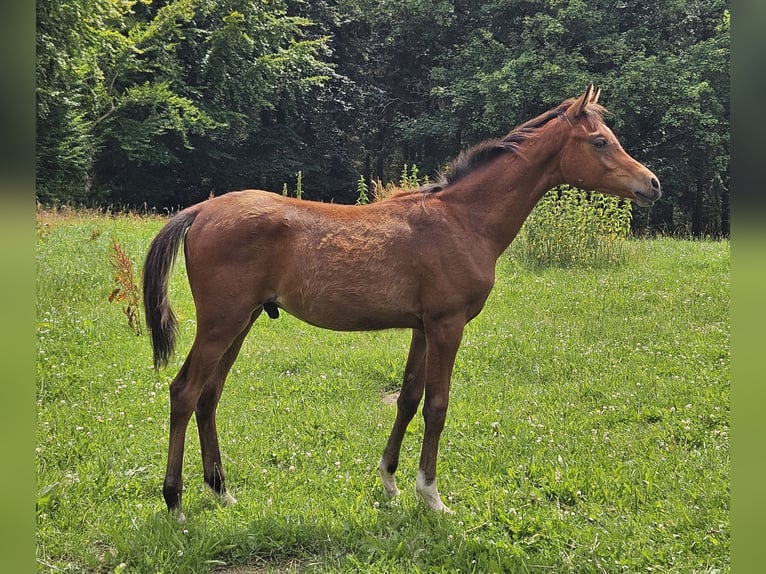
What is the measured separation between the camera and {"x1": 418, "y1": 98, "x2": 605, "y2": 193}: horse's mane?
3666 millimetres

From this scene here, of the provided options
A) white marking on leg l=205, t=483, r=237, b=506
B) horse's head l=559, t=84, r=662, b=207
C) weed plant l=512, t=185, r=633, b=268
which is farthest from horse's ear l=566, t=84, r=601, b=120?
weed plant l=512, t=185, r=633, b=268

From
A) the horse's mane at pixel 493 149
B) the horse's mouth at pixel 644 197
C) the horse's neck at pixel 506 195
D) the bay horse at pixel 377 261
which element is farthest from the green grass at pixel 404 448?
the horse's mane at pixel 493 149

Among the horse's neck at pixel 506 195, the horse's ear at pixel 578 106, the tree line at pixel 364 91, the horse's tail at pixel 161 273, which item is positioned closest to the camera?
the horse's tail at pixel 161 273

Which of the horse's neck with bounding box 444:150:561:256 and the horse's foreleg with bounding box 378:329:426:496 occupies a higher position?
the horse's neck with bounding box 444:150:561:256

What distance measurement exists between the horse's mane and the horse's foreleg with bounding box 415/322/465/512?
1022 mm

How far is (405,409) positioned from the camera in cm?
372

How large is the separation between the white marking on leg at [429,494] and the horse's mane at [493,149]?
1.91 metres

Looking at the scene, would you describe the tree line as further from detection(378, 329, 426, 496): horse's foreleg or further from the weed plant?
detection(378, 329, 426, 496): horse's foreleg

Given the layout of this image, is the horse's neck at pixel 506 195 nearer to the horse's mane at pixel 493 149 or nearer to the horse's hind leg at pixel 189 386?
the horse's mane at pixel 493 149

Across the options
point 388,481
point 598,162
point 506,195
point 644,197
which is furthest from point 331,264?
point 644,197

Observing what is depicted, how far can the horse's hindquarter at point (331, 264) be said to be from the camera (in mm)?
3279

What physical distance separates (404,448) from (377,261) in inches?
69.0

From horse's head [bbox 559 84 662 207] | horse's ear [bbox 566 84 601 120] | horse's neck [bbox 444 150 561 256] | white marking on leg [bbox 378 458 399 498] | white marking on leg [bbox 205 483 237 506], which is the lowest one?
white marking on leg [bbox 205 483 237 506]
